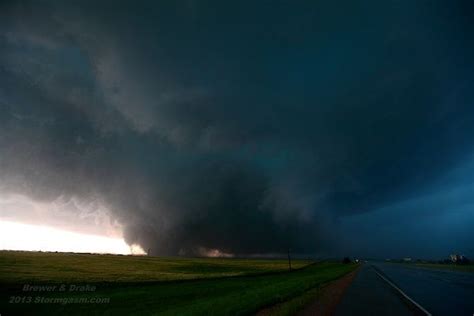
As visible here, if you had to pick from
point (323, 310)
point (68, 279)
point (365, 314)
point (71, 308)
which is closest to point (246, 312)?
point (323, 310)

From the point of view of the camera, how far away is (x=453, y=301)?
18125mm

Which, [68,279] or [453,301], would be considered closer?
[453,301]

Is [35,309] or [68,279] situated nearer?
[35,309]

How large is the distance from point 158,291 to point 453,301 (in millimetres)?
28968

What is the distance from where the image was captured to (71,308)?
28141 millimetres

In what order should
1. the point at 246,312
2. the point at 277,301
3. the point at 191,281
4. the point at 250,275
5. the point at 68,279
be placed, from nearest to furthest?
the point at 246,312, the point at 277,301, the point at 68,279, the point at 191,281, the point at 250,275

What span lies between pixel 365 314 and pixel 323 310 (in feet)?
7.45

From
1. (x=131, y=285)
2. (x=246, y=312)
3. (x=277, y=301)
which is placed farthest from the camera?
(x=131, y=285)

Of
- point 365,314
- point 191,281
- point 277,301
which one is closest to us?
point 365,314

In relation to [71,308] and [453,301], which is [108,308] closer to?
[71,308]

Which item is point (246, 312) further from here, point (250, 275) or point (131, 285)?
point (250, 275)

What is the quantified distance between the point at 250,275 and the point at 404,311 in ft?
161

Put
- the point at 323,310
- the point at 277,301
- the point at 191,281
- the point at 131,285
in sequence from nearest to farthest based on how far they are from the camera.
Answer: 1. the point at 323,310
2. the point at 277,301
3. the point at 131,285
4. the point at 191,281

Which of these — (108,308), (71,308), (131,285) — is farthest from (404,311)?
(131,285)
